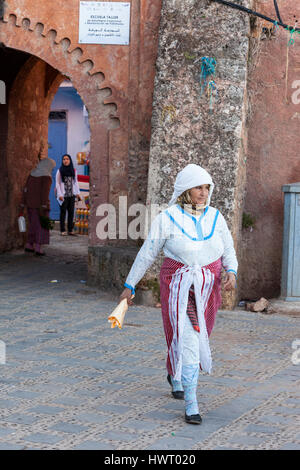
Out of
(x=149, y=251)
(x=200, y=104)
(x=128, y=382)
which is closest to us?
(x=149, y=251)

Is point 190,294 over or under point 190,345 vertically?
over

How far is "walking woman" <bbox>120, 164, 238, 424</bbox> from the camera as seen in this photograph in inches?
176

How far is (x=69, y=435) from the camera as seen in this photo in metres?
3.94

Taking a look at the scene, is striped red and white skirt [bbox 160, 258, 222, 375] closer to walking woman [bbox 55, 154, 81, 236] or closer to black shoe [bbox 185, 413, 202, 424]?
black shoe [bbox 185, 413, 202, 424]

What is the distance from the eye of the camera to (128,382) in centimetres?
510

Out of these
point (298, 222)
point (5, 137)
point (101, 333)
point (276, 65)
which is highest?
point (276, 65)

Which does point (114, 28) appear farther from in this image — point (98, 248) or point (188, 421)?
point (188, 421)

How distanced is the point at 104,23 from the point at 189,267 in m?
5.24

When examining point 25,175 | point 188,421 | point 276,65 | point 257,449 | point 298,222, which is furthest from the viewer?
point 25,175

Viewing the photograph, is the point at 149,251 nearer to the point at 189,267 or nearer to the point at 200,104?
the point at 189,267

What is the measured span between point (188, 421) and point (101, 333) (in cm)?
253

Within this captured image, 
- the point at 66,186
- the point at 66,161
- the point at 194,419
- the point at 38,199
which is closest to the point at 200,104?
the point at 194,419

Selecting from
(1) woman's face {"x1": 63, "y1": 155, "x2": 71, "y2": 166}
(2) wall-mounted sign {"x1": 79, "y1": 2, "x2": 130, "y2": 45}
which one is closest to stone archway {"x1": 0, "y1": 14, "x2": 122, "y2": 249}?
(2) wall-mounted sign {"x1": 79, "y1": 2, "x2": 130, "y2": 45}

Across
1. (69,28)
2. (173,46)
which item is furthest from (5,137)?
(173,46)
